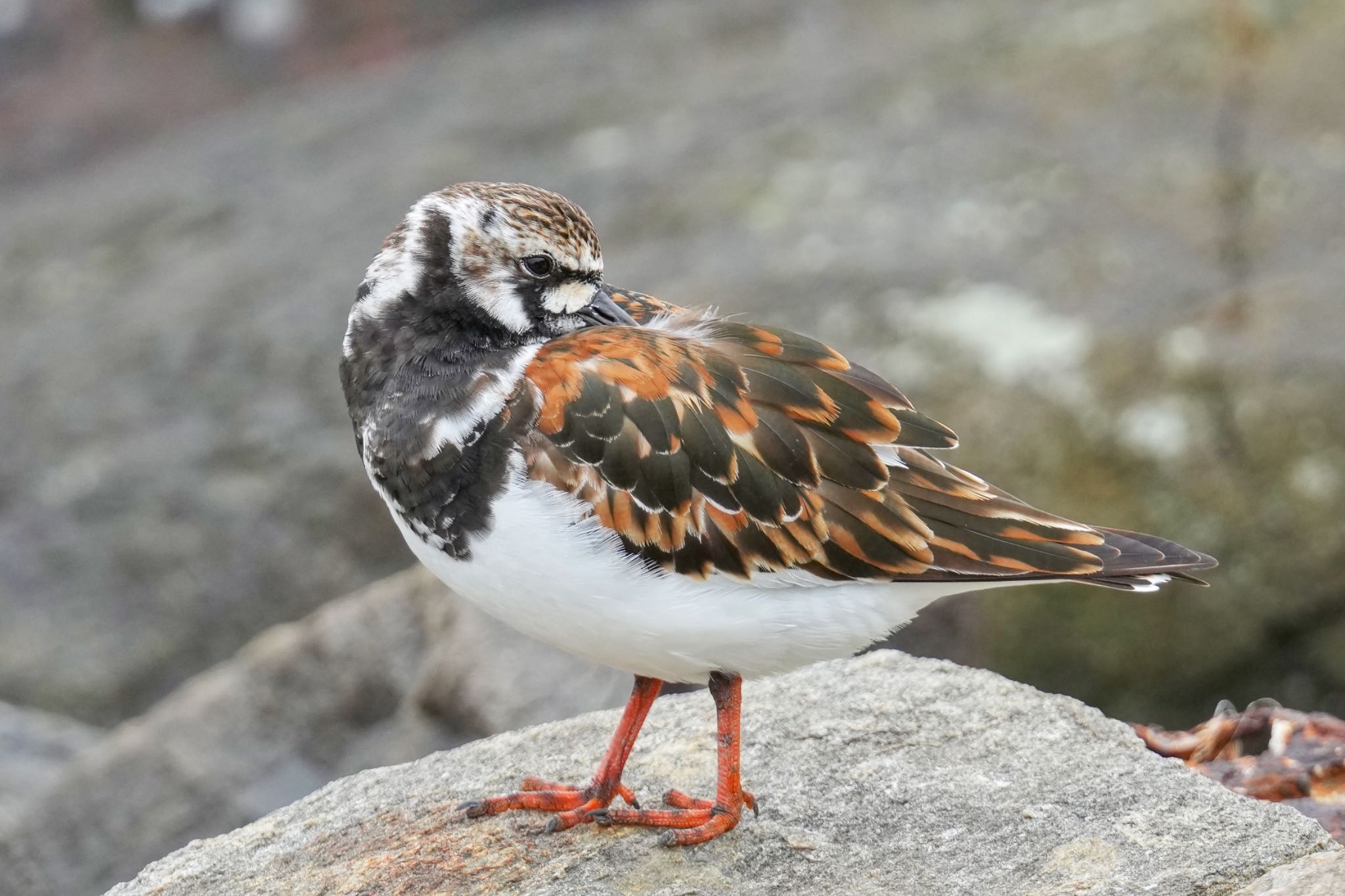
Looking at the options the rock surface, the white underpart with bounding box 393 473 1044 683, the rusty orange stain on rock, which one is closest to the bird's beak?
the white underpart with bounding box 393 473 1044 683

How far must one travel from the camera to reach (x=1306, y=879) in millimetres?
3707

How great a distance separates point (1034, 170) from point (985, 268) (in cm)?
95

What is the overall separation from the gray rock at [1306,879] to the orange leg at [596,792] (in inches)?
65.6

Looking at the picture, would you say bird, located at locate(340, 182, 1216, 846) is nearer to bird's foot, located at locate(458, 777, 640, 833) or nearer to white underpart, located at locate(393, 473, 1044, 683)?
white underpart, located at locate(393, 473, 1044, 683)

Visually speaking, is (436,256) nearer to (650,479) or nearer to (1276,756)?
(650,479)

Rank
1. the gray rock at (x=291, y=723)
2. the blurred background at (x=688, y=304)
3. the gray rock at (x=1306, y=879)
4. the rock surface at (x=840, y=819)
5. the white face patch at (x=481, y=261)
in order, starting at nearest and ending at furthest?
the gray rock at (x=1306, y=879) → the rock surface at (x=840, y=819) → the white face patch at (x=481, y=261) → the gray rock at (x=291, y=723) → the blurred background at (x=688, y=304)

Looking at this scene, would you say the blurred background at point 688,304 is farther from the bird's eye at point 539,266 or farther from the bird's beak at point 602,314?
the bird's eye at point 539,266

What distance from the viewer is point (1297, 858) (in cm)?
389

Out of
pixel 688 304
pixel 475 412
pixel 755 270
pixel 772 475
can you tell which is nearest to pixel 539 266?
pixel 475 412

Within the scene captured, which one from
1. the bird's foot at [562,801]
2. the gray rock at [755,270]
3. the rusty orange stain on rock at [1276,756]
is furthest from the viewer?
the gray rock at [755,270]

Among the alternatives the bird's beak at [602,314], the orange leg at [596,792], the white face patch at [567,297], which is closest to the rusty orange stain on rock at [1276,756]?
the orange leg at [596,792]

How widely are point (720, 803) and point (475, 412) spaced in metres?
1.26

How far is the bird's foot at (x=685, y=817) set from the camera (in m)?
4.31

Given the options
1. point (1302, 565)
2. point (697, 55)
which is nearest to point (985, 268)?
point (1302, 565)
